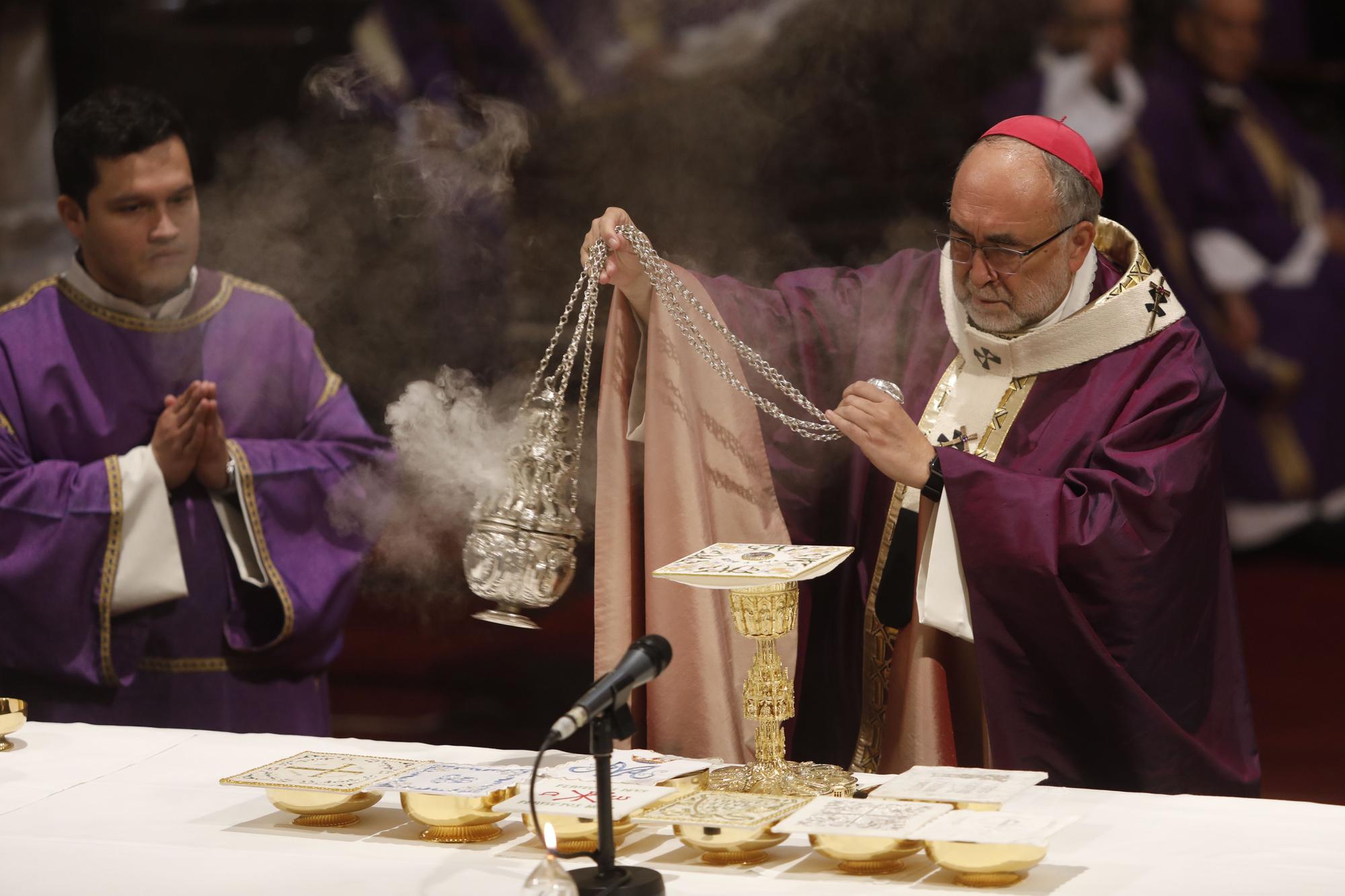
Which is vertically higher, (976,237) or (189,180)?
(189,180)

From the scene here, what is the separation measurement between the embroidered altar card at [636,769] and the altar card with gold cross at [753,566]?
0.36 meters

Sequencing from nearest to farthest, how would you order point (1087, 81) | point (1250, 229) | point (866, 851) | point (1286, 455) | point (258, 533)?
point (866, 851) < point (258, 533) < point (1087, 81) < point (1250, 229) < point (1286, 455)

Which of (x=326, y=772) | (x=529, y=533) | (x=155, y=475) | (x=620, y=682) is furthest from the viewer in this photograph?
(x=155, y=475)

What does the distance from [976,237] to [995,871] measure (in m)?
1.71

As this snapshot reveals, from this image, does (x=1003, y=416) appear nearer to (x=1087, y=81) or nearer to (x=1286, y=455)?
(x=1087, y=81)

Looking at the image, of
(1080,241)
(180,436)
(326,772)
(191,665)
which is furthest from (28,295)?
(1080,241)

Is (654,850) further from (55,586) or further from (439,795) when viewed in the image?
(55,586)

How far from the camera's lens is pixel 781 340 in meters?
3.95

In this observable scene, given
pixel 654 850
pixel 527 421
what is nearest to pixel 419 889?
pixel 654 850

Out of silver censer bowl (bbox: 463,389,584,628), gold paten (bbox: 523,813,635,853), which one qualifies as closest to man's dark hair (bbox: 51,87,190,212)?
silver censer bowl (bbox: 463,389,584,628)

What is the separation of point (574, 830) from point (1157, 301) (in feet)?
6.47

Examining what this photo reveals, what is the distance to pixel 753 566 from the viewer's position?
2.83 metres

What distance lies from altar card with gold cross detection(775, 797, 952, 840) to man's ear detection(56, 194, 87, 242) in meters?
3.19

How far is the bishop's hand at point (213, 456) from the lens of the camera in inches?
177
